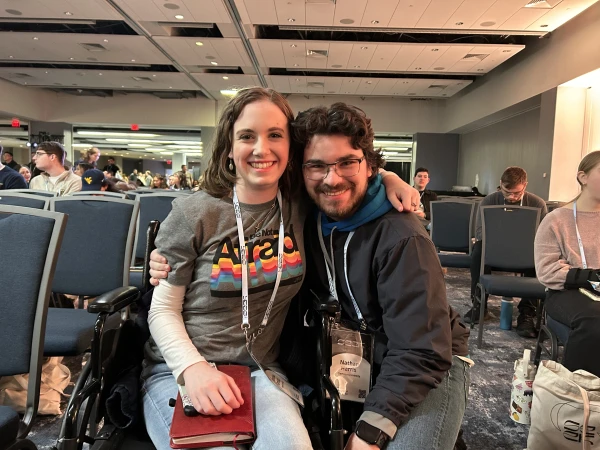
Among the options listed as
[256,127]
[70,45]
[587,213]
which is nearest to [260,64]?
[70,45]

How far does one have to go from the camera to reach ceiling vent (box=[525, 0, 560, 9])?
6.30 m

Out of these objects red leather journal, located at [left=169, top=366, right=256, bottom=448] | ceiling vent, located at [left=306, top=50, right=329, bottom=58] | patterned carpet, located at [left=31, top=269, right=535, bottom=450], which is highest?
ceiling vent, located at [left=306, top=50, right=329, bottom=58]

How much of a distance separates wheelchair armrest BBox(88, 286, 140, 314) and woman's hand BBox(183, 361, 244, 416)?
319 mm

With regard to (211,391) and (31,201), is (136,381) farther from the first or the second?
(31,201)

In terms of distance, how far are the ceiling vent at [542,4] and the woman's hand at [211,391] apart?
7.43 metres

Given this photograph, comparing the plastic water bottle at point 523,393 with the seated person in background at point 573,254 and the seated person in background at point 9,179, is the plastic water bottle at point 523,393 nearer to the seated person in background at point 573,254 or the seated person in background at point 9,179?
the seated person in background at point 573,254

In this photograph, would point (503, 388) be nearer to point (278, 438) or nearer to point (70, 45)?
point (278, 438)

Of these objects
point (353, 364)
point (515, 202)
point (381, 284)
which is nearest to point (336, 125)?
point (381, 284)

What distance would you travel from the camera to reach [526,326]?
3.37 metres

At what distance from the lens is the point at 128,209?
2.11 meters

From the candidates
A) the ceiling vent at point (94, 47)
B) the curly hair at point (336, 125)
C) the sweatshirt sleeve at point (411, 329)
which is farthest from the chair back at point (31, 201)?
the ceiling vent at point (94, 47)

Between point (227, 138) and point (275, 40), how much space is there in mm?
8123

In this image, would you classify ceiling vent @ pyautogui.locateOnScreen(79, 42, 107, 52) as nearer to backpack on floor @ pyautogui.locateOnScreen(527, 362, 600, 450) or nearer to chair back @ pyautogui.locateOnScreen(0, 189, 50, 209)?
chair back @ pyautogui.locateOnScreen(0, 189, 50, 209)

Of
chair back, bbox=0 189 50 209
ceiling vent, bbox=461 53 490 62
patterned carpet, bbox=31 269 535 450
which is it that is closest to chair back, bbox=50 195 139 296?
chair back, bbox=0 189 50 209
